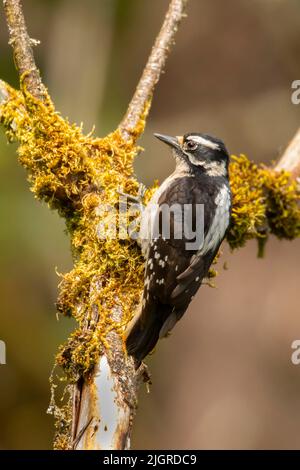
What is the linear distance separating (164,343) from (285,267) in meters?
1.57

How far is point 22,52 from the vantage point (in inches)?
161

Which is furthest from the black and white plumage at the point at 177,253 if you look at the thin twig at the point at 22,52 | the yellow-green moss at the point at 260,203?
the thin twig at the point at 22,52

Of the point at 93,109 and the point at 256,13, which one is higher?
the point at 256,13

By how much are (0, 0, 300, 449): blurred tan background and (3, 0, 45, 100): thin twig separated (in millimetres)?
2539

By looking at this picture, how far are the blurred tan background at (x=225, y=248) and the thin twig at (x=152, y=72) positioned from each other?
2.23 m

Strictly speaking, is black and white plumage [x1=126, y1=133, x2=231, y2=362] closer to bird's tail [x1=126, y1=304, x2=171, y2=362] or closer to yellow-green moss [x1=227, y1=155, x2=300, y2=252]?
bird's tail [x1=126, y1=304, x2=171, y2=362]

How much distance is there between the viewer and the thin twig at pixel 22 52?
404 cm

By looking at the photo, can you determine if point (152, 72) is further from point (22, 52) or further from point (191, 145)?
point (22, 52)

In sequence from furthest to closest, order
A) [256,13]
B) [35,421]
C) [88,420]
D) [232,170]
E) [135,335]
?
[256,13] → [35,421] → [232,170] → [135,335] → [88,420]

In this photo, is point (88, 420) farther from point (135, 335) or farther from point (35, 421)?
point (35, 421)

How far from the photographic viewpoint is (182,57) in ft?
28.9

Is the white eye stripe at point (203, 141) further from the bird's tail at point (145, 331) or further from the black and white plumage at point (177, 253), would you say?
the bird's tail at point (145, 331)
